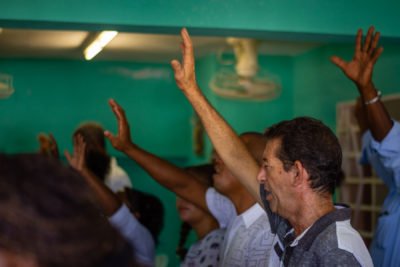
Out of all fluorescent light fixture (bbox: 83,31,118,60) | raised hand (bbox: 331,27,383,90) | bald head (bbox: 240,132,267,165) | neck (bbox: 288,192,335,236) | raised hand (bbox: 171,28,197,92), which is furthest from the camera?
fluorescent light fixture (bbox: 83,31,118,60)

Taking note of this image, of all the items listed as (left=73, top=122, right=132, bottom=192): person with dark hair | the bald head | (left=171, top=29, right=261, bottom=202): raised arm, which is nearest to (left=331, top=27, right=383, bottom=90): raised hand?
the bald head

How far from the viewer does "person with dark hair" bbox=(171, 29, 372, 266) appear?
1.67 m

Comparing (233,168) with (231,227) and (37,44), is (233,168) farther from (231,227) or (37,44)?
(37,44)

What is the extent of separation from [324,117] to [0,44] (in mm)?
2508

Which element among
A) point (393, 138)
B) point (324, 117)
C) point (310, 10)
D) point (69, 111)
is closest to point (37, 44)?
point (69, 111)

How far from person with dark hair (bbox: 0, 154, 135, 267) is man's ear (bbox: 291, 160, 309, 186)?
107cm

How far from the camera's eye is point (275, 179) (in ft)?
6.06

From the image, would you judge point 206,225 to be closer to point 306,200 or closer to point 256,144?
point 256,144

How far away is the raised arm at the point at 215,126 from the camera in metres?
2.04

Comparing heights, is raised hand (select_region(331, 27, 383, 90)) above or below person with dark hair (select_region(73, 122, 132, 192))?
above

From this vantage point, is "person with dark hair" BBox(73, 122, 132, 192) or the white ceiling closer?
"person with dark hair" BBox(73, 122, 132, 192)

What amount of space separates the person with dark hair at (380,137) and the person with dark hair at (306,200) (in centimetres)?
84

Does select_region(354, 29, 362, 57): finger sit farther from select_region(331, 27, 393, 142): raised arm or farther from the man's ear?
the man's ear

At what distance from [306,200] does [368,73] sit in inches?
38.0
